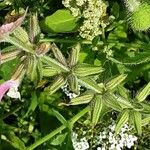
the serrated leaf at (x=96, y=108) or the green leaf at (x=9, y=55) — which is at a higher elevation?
the green leaf at (x=9, y=55)

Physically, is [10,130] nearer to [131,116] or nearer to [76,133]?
[76,133]

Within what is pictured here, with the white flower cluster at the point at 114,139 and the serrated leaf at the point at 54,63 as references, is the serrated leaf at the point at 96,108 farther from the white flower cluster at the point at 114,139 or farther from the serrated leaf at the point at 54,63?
the white flower cluster at the point at 114,139

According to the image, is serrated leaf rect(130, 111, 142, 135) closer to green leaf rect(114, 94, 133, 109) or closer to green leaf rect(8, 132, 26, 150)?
green leaf rect(114, 94, 133, 109)

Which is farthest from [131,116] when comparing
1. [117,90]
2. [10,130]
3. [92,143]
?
[10,130]

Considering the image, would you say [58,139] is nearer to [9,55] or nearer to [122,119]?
[122,119]

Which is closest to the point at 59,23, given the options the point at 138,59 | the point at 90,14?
the point at 90,14

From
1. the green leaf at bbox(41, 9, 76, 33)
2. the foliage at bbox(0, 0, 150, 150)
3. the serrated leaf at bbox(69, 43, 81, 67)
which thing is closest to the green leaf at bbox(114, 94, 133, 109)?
the foliage at bbox(0, 0, 150, 150)

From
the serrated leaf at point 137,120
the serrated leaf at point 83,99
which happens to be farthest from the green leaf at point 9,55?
the serrated leaf at point 137,120
